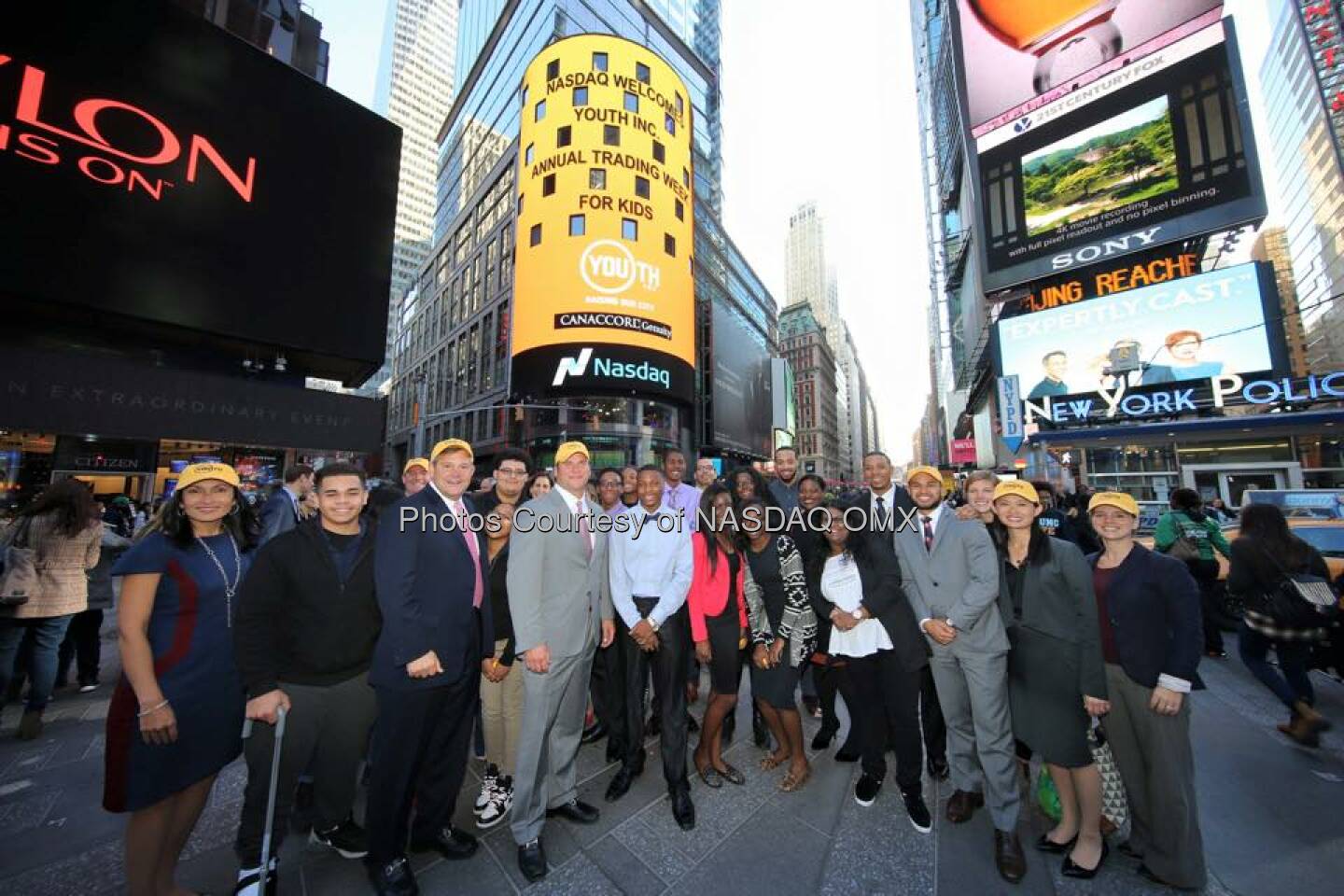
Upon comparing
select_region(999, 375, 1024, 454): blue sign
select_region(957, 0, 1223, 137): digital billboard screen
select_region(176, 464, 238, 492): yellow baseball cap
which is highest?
select_region(957, 0, 1223, 137): digital billboard screen

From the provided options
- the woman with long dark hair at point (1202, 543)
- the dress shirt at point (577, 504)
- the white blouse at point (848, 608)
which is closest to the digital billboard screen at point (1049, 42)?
the woman with long dark hair at point (1202, 543)

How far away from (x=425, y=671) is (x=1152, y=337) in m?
28.5

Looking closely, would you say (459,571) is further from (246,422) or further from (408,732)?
(246,422)

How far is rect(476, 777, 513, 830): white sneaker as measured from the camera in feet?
9.80

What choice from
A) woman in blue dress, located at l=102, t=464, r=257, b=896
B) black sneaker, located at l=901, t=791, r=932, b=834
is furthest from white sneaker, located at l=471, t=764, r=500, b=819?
black sneaker, located at l=901, t=791, r=932, b=834

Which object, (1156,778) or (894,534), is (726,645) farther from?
(1156,778)

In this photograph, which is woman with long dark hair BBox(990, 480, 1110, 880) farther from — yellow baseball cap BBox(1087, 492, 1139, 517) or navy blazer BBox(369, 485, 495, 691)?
navy blazer BBox(369, 485, 495, 691)

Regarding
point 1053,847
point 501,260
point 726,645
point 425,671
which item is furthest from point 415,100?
point 1053,847

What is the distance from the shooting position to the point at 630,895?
2377 millimetres

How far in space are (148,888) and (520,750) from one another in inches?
64.0

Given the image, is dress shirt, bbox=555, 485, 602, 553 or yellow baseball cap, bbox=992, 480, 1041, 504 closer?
yellow baseball cap, bbox=992, 480, 1041, 504

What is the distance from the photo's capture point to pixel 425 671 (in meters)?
2.48

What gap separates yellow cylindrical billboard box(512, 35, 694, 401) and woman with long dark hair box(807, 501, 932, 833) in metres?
20.3

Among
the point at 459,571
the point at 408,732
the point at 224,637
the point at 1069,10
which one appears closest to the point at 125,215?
the point at 224,637
